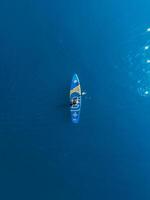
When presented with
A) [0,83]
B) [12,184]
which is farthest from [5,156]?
[0,83]

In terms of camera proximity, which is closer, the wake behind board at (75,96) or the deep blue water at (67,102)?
the deep blue water at (67,102)

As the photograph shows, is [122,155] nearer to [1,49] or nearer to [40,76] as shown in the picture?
[40,76]

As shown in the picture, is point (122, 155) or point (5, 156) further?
point (122, 155)

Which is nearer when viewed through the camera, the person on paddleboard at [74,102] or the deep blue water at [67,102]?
the deep blue water at [67,102]

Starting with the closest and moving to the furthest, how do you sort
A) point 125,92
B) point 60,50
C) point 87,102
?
point 60,50 → point 87,102 → point 125,92
